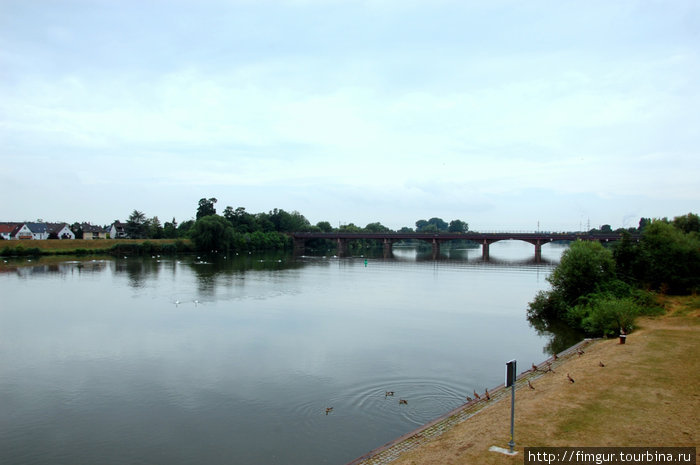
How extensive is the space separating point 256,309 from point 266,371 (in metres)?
19.9

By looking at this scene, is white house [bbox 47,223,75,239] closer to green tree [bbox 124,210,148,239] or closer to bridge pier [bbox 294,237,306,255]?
green tree [bbox 124,210,148,239]

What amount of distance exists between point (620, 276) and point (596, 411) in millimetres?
33072

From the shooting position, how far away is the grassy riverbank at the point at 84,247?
352 feet

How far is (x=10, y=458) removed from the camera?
1650 cm

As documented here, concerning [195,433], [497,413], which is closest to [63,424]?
[195,433]

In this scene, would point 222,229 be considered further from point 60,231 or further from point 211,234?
point 60,231

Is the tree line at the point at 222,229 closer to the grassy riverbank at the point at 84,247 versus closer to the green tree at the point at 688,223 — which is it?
the grassy riverbank at the point at 84,247

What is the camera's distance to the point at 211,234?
126375 millimetres

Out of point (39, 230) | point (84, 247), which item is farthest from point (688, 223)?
point (39, 230)

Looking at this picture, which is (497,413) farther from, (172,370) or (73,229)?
(73,229)

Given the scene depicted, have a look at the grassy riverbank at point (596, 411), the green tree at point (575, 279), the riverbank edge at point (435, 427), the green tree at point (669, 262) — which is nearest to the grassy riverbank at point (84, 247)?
the green tree at point (575, 279)

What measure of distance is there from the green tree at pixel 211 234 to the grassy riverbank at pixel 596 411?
113m

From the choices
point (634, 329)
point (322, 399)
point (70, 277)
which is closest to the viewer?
point (322, 399)

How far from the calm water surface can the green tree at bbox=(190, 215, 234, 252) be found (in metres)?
68.8
